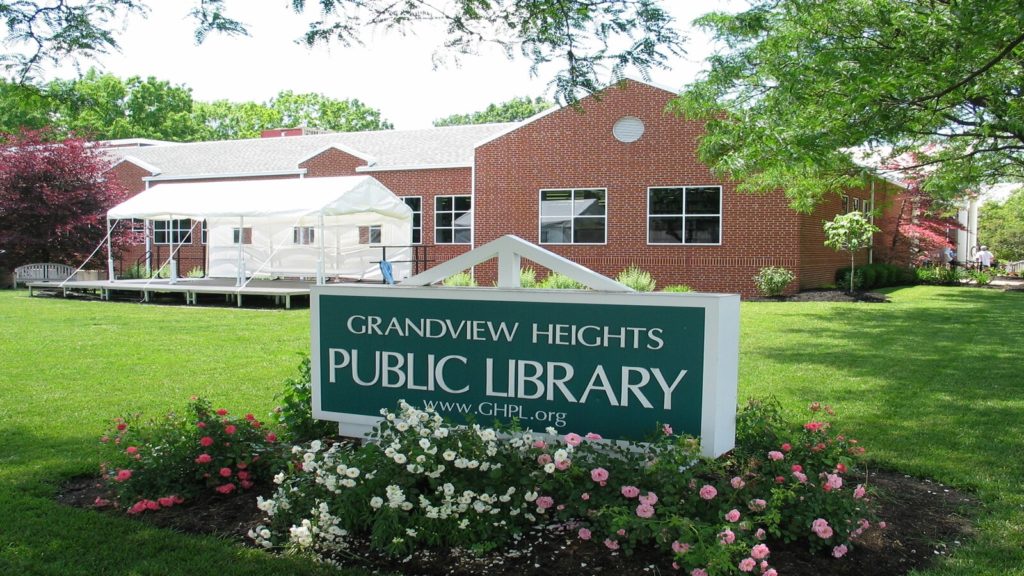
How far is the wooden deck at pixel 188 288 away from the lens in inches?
733

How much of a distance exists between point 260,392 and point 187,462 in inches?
124

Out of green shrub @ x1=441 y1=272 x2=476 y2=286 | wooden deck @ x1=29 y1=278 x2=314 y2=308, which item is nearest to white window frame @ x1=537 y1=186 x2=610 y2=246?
green shrub @ x1=441 y1=272 x2=476 y2=286

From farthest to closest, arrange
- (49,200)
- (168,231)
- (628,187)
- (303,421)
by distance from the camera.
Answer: (168,231) < (49,200) < (628,187) < (303,421)

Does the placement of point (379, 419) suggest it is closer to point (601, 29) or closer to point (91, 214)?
point (601, 29)

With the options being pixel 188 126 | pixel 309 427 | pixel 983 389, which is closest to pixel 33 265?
pixel 309 427

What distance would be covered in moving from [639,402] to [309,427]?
95.4 inches

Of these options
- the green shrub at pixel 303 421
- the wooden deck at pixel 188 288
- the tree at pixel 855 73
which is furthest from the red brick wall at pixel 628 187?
the green shrub at pixel 303 421

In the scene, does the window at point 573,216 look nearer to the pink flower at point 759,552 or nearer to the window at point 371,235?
the window at point 371,235

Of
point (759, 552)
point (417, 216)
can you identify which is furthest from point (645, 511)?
point (417, 216)

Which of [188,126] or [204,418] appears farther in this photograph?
[188,126]

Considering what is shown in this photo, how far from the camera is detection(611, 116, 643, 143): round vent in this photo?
23172 millimetres

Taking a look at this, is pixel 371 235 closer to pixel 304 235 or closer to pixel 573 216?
pixel 304 235

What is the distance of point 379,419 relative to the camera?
4965 mm

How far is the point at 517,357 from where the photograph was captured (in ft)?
15.1
